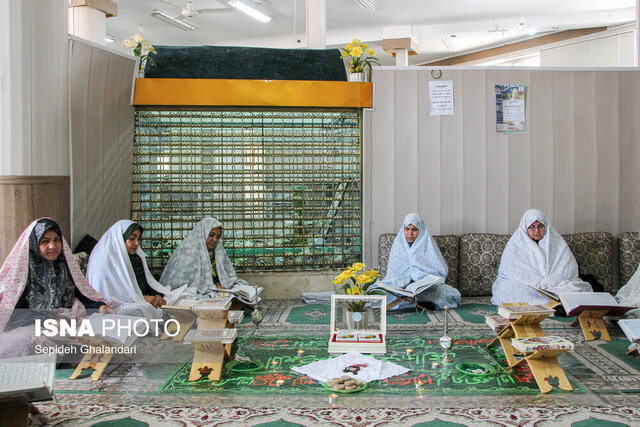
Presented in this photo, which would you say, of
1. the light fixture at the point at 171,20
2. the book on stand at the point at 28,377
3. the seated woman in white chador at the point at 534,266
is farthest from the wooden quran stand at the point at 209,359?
the light fixture at the point at 171,20

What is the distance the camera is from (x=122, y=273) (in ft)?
13.6

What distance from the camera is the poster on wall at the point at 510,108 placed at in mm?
5809

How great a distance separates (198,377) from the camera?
3219 mm

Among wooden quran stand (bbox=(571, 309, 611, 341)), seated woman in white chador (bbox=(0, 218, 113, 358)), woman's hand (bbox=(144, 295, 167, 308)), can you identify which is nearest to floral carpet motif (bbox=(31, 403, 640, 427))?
seated woman in white chador (bbox=(0, 218, 113, 358))

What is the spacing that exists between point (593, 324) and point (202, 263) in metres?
3.15

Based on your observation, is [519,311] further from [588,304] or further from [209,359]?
[209,359]

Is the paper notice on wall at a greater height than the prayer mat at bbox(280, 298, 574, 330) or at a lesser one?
greater

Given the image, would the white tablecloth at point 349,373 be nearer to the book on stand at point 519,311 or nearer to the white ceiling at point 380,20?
the book on stand at point 519,311

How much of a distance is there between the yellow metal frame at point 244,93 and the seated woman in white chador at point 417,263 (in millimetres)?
1376

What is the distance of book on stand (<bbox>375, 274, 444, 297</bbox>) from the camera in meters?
4.80

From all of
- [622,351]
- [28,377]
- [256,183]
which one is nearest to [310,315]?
[256,183]

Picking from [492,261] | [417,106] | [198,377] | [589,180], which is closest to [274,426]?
[198,377]

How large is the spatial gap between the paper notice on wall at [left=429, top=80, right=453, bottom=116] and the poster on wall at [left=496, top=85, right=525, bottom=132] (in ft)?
1.60

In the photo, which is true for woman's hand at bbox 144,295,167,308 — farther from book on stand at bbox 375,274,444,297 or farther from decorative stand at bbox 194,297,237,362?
book on stand at bbox 375,274,444,297
